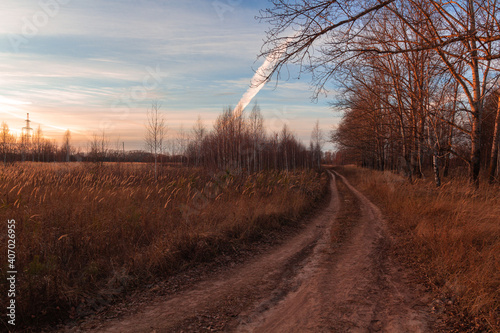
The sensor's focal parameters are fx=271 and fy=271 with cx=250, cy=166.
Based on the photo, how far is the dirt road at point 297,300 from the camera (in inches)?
128

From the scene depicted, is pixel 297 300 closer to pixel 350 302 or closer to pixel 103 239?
pixel 350 302

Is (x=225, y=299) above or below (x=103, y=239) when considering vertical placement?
below

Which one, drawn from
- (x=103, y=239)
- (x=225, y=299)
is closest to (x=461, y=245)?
(x=225, y=299)

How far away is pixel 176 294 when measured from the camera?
412 cm

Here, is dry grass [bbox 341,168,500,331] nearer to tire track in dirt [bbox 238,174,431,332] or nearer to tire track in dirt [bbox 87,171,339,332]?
tire track in dirt [bbox 238,174,431,332]

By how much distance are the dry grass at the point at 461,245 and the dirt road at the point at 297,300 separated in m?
0.54

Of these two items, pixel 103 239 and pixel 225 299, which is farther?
pixel 103 239

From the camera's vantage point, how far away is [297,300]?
388 centimetres

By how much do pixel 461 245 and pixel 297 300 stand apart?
3312mm

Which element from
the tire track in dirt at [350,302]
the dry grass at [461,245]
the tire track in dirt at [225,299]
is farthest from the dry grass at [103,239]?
the dry grass at [461,245]

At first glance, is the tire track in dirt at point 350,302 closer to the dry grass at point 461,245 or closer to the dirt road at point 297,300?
the dirt road at point 297,300

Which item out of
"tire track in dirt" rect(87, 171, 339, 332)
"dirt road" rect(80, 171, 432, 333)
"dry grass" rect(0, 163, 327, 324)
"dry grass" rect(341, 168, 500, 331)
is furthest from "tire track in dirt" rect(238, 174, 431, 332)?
"dry grass" rect(0, 163, 327, 324)

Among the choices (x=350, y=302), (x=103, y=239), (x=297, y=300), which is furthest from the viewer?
(x=103, y=239)

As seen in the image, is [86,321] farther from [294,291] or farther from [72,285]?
[294,291]
